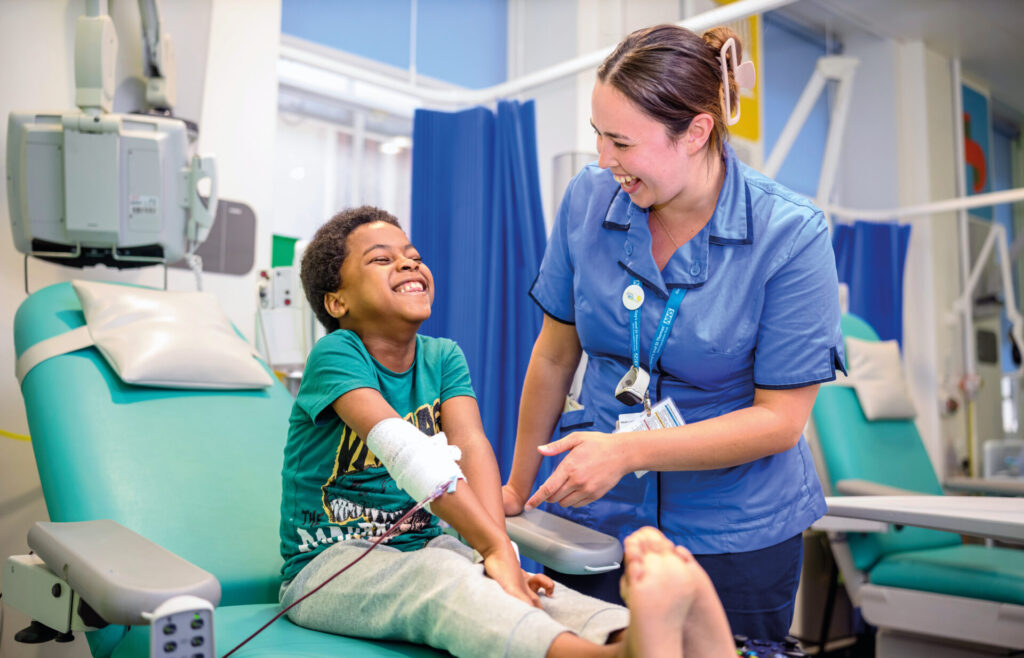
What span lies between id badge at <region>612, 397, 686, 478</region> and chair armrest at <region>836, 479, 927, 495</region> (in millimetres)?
1423

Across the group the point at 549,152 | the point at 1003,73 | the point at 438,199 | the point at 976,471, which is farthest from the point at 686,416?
the point at 1003,73

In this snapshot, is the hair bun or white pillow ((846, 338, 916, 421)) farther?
white pillow ((846, 338, 916, 421))

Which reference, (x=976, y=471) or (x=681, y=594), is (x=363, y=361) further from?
(x=976, y=471)

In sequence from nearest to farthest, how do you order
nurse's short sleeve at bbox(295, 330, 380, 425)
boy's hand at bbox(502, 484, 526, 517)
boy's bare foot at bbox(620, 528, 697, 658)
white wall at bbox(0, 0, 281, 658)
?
boy's bare foot at bbox(620, 528, 697, 658) < nurse's short sleeve at bbox(295, 330, 380, 425) < boy's hand at bbox(502, 484, 526, 517) < white wall at bbox(0, 0, 281, 658)

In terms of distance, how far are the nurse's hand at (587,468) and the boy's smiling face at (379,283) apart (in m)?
0.43

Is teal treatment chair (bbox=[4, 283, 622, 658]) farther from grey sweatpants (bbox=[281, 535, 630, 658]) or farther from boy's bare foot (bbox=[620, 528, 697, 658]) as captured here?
boy's bare foot (bbox=[620, 528, 697, 658])

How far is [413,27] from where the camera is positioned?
3525mm

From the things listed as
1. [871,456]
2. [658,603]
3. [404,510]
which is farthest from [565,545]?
[871,456]

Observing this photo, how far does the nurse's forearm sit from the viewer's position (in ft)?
3.54

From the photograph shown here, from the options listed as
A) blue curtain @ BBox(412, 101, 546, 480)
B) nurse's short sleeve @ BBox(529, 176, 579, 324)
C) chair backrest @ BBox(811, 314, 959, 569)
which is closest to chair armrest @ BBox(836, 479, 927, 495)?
chair backrest @ BBox(811, 314, 959, 569)

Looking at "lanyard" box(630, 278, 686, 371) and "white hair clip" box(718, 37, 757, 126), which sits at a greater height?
"white hair clip" box(718, 37, 757, 126)

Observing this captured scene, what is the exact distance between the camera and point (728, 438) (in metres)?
1.12

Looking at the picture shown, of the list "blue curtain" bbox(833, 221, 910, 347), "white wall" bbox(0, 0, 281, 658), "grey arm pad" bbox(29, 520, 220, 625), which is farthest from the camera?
"blue curtain" bbox(833, 221, 910, 347)

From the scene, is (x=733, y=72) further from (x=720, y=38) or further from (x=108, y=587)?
(x=108, y=587)
